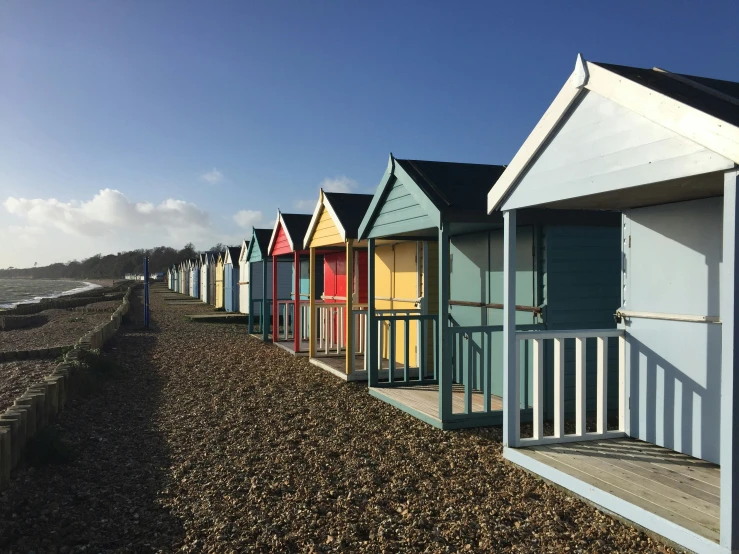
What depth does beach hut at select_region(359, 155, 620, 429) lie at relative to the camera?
240 inches

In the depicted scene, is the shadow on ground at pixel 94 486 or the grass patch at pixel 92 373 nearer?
the shadow on ground at pixel 94 486

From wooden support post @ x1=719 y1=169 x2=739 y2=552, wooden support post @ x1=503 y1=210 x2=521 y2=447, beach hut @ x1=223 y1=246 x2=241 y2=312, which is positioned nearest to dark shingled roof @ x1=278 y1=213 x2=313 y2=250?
wooden support post @ x1=503 y1=210 x2=521 y2=447

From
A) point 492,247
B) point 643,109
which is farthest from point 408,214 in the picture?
point 643,109

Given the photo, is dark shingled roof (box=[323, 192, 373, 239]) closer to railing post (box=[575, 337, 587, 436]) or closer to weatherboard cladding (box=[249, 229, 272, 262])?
railing post (box=[575, 337, 587, 436])

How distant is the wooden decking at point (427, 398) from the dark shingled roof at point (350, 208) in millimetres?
2341

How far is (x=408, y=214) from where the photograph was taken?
22.5 feet

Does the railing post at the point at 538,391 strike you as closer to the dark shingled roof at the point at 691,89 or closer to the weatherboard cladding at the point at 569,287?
the weatherboard cladding at the point at 569,287

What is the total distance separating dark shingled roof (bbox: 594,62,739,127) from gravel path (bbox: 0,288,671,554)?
245 cm

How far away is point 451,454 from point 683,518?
2.18 m

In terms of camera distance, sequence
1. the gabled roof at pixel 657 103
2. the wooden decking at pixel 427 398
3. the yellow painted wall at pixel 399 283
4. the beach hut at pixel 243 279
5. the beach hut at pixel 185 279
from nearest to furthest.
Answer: the gabled roof at pixel 657 103, the wooden decking at pixel 427 398, the yellow painted wall at pixel 399 283, the beach hut at pixel 243 279, the beach hut at pixel 185 279

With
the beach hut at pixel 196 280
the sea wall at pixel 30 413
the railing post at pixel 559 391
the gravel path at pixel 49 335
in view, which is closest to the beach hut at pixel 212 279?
the beach hut at pixel 196 280

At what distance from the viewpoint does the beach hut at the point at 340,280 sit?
902 cm

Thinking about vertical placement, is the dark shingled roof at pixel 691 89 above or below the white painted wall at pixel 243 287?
above

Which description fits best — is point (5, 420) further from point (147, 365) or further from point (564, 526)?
point (147, 365)
